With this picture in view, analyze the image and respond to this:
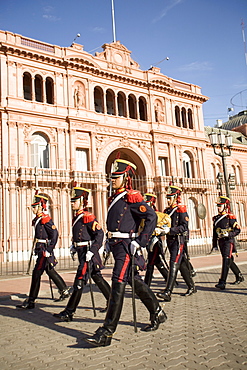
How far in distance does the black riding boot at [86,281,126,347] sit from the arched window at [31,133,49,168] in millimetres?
20823

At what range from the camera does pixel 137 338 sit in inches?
178

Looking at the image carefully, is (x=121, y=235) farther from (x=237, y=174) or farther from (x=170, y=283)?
(x=237, y=174)

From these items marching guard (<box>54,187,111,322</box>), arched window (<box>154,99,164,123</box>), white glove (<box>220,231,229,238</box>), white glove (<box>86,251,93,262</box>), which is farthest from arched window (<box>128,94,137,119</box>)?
white glove (<box>86,251,93,262</box>)

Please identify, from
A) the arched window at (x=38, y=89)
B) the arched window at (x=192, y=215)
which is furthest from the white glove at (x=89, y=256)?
the arched window at (x=192, y=215)

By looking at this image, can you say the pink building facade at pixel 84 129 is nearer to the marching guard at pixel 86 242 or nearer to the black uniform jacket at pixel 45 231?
the black uniform jacket at pixel 45 231

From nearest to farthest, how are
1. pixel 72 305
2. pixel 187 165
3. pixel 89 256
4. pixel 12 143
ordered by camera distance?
pixel 72 305
pixel 89 256
pixel 12 143
pixel 187 165

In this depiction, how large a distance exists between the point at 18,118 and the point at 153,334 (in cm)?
2158

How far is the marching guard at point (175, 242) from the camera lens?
696cm

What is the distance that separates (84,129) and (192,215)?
12.7 metres

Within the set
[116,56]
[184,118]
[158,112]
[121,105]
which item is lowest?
[158,112]

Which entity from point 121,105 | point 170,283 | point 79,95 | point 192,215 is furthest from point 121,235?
point 121,105

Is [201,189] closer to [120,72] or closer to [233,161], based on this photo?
[233,161]

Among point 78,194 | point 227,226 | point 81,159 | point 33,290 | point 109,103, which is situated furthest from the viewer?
point 109,103

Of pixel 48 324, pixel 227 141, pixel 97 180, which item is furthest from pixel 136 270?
pixel 97 180
